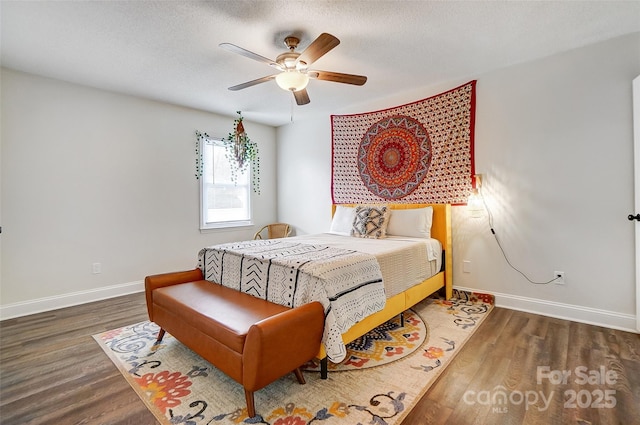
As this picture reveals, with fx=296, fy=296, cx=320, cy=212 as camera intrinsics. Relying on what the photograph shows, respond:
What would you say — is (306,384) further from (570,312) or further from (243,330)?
(570,312)

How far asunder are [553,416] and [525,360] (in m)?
0.57

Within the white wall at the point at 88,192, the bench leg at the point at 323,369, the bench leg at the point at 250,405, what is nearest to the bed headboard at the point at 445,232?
the bench leg at the point at 323,369

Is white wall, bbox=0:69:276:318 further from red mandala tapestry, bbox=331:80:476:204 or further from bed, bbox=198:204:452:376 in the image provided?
red mandala tapestry, bbox=331:80:476:204

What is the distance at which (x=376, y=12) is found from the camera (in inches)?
84.2

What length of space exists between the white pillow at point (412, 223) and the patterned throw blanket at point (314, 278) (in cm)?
122

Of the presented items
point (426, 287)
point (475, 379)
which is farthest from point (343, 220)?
point (475, 379)

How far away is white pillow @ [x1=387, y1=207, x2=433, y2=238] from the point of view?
11.0 ft

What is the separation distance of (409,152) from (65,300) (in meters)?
4.33

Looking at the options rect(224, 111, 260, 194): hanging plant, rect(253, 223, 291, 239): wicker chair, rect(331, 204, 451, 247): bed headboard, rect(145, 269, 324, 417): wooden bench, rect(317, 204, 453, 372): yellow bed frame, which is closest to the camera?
rect(145, 269, 324, 417): wooden bench

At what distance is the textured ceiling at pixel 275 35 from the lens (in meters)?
2.09

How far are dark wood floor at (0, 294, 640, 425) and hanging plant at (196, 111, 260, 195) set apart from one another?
8.84 feet

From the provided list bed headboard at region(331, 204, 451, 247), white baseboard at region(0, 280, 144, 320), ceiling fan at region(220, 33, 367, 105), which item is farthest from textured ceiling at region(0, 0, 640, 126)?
white baseboard at region(0, 280, 144, 320)

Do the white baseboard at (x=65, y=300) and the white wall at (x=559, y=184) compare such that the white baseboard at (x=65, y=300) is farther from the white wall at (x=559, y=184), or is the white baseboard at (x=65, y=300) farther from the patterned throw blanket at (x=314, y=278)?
the white wall at (x=559, y=184)

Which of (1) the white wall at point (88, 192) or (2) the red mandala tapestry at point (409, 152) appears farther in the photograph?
(2) the red mandala tapestry at point (409, 152)
